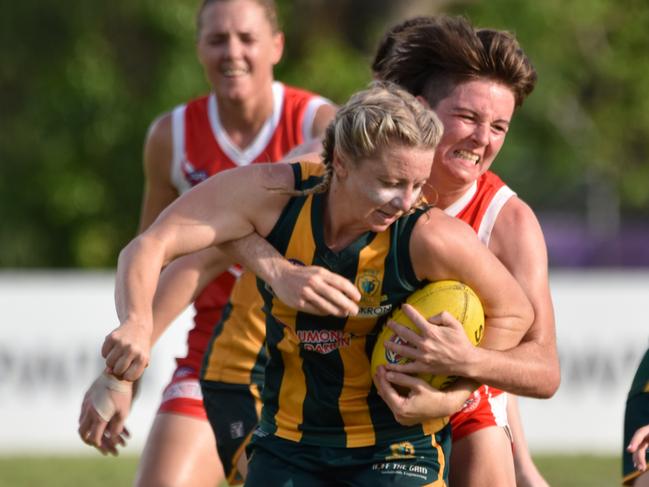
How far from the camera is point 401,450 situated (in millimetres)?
→ 4230

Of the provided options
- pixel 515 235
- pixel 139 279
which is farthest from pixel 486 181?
pixel 139 279

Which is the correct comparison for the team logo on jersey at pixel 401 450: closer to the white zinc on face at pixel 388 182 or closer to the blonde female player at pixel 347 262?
the blonde female player at pixel 347 262

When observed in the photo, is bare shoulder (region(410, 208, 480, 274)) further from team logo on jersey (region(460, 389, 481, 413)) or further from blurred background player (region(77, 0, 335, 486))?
blurred background player (region(77, 0, 335, 486))

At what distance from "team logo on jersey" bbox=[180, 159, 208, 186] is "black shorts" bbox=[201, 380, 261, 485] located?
0.98 meters

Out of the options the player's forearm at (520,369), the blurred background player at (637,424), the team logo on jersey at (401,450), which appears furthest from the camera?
the blurred background player at (637,424)

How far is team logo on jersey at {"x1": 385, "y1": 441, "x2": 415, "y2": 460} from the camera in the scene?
4.22 metres

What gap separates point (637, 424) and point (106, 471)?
5.78 metres

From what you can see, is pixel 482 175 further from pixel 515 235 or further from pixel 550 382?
pixel 550 382

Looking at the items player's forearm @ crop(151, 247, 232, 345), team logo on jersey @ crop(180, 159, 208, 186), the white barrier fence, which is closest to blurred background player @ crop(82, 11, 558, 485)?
player's forearm @ crop(151, 247, 232, 345)

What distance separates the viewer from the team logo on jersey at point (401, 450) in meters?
4.22

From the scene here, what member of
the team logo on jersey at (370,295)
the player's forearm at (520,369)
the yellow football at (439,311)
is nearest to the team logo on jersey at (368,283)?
the team logo on jersey at (370,295)

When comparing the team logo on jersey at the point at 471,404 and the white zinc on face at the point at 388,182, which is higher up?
the white zinc on face at the point at 388,182

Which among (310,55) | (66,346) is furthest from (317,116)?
(310,55)

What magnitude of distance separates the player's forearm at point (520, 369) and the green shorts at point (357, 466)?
0.31m
